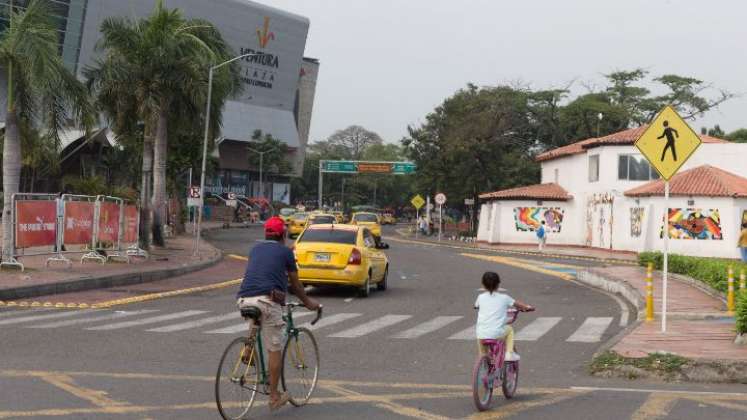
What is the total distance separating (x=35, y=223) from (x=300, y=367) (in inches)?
636

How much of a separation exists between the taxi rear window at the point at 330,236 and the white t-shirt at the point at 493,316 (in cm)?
1223

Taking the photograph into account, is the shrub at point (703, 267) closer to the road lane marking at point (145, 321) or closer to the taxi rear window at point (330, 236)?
the taxi rear window at point (330, 236)

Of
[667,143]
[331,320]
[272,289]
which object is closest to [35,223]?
[331,320]

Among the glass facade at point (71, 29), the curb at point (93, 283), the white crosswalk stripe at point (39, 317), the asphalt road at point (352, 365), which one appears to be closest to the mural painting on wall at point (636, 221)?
the curb at point (93, 283)

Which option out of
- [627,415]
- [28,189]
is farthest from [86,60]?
[627,415]

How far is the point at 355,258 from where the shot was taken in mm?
21031

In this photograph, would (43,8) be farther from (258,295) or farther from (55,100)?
(258,295)

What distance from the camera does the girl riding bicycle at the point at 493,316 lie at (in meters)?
9.10

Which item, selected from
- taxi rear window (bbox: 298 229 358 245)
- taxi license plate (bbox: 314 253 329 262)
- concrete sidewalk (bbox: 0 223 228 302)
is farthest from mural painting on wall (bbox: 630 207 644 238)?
taxi license plate (bbox: 314 253 329 262)

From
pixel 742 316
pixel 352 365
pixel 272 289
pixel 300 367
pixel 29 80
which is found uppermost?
pixel 29 80

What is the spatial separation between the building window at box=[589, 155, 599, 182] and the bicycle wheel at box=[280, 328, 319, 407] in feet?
153

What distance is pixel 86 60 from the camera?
275 ft

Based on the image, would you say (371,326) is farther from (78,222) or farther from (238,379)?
(78,222)

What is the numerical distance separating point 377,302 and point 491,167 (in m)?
50.6
